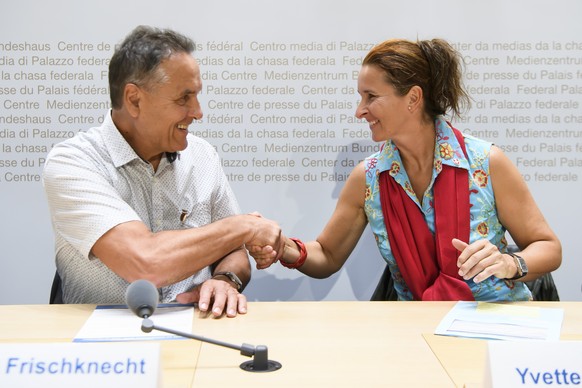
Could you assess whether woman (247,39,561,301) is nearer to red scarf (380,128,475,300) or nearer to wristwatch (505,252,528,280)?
red scarf (380,128,475,300)

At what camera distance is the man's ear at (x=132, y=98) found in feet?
6.81

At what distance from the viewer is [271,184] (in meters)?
2.87

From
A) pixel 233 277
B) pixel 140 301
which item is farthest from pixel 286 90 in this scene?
pixel 140 301

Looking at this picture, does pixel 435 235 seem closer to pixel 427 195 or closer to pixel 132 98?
pixel 427 195

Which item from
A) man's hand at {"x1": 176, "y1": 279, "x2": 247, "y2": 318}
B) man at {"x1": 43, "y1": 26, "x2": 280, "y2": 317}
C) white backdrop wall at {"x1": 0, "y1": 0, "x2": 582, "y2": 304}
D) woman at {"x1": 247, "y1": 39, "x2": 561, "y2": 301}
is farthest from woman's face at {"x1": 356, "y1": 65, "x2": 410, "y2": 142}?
man's hand at {"x1": 176, "y1": 279, "x2": 247, "y2": 318}

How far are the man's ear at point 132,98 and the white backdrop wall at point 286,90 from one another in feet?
2.42

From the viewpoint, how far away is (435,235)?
7.48 ft

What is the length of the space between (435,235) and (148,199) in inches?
37.1

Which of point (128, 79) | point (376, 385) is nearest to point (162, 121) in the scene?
point (128, 79)

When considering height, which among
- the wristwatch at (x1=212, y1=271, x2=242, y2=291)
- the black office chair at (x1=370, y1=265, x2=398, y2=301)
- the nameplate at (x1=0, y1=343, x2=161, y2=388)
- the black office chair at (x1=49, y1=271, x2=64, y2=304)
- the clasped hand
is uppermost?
the nameplate at (x1=0, y1=343, x2=161, y2=388)

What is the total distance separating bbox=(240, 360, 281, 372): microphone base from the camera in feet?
4.35

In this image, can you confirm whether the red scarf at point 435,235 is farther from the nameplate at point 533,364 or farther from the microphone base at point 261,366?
the nameplate at point 533,364

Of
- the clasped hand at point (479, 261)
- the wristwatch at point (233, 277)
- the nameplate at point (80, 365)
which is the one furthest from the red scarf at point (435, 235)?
the nameplate at point (80, 365)

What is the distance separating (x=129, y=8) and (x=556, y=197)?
1.94 metres
